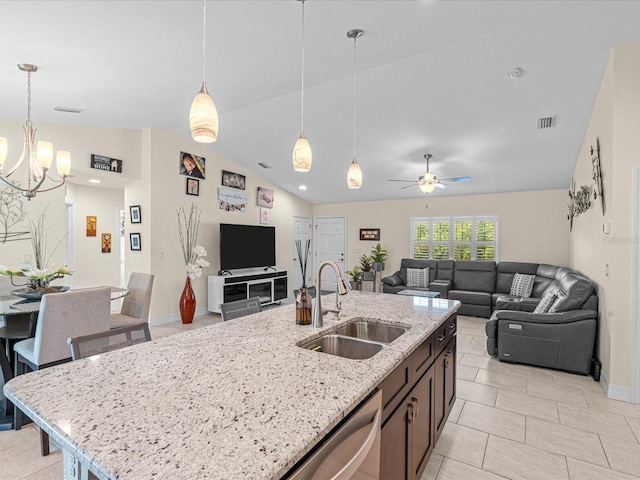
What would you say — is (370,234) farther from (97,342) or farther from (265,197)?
(97,342)


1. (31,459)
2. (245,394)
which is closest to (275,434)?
(245,394)

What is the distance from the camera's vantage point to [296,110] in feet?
14.3

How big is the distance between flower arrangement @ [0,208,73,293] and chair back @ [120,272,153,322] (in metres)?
0.60

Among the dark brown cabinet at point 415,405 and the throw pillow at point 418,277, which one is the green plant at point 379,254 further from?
the dark brown cabinet at point 415,405

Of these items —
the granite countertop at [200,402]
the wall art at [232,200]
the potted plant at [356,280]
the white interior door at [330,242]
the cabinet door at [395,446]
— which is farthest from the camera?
the white interior door at [330,242]

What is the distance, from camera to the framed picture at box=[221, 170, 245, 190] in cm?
625

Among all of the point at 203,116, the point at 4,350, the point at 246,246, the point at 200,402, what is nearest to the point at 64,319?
the point at 4,350

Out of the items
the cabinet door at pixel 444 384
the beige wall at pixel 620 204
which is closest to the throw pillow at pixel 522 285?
the beige wall at pixel 620 204

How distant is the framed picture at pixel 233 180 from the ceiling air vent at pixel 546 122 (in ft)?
16.7

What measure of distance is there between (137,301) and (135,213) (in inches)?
88.4

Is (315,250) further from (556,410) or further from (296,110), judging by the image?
(556,410)

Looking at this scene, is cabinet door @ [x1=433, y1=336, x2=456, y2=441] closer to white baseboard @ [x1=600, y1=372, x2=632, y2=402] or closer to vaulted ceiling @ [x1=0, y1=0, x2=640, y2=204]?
white baseboard @ [x1=600, y1=372, x2=632, y2=402]

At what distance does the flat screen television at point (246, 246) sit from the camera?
6.01 meters

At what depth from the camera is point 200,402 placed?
0.98 metres
